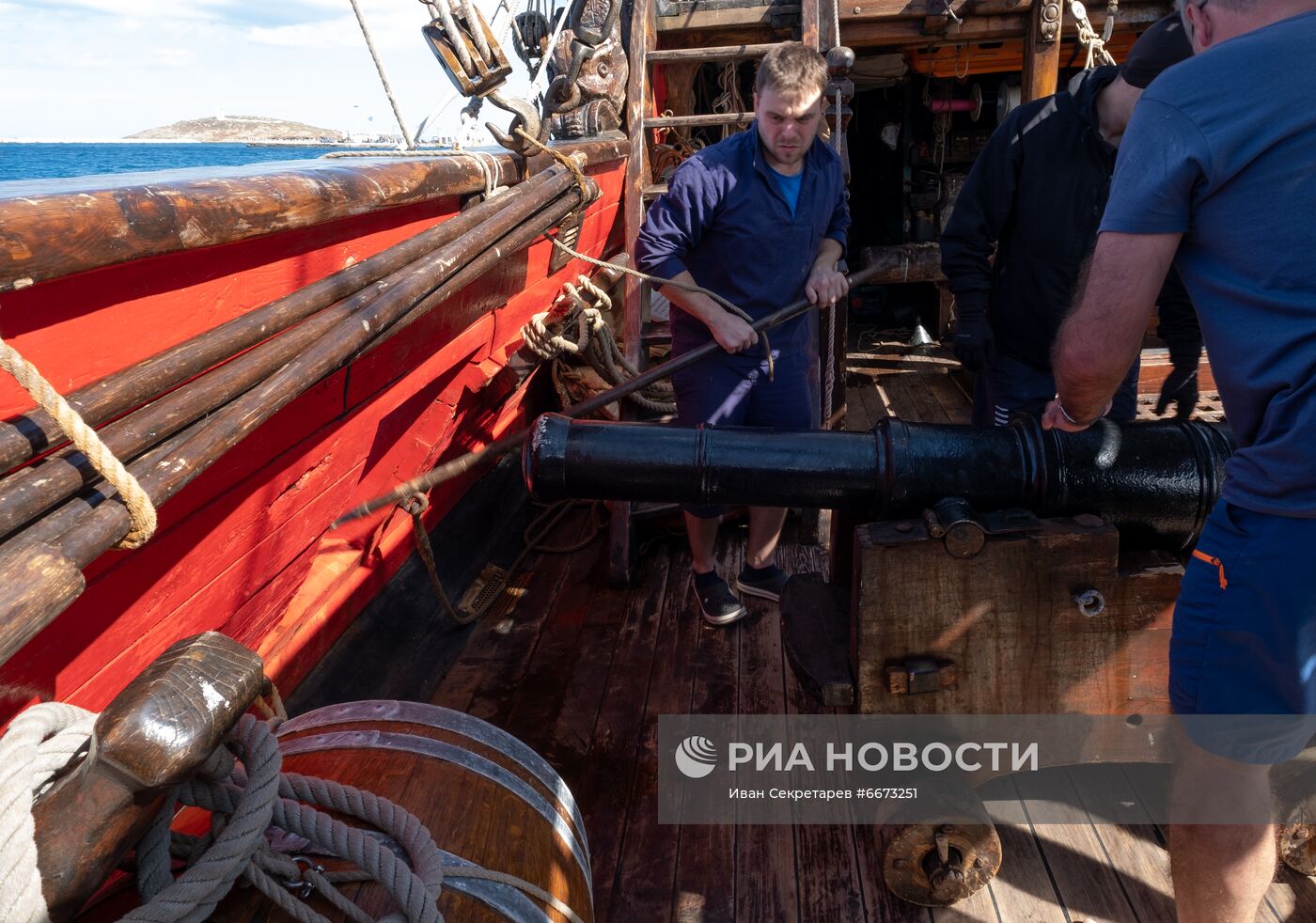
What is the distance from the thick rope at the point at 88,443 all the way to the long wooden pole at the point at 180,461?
0.03 m

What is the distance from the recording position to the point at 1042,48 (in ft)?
14.4

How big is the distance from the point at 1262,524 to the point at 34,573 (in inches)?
65.6

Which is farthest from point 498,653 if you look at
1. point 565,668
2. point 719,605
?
point 719,605

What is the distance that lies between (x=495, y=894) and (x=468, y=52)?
7.20 feet

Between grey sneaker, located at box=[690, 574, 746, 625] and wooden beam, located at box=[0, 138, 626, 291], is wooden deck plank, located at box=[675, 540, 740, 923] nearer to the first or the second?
grey sneaker, located at box=[690, 574, 746, 625]

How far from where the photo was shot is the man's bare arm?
1.37 metres

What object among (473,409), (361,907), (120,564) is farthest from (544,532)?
(361,907)

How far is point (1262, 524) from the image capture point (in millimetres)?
1354

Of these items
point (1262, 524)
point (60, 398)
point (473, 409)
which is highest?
point (60, 398)

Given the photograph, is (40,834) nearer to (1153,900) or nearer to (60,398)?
(60,398)

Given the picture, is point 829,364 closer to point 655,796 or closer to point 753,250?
point 753,250

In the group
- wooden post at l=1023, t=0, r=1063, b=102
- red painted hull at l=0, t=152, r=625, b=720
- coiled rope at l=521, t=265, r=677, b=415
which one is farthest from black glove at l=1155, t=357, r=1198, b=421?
wooden post at l=1023, t=0, r=1063, b=102

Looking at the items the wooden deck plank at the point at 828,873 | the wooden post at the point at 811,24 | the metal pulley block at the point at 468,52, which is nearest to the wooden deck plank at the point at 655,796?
the wooden deck plank at the point at 828,873

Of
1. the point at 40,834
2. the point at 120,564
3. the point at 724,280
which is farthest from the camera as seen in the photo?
the point at 724,280
